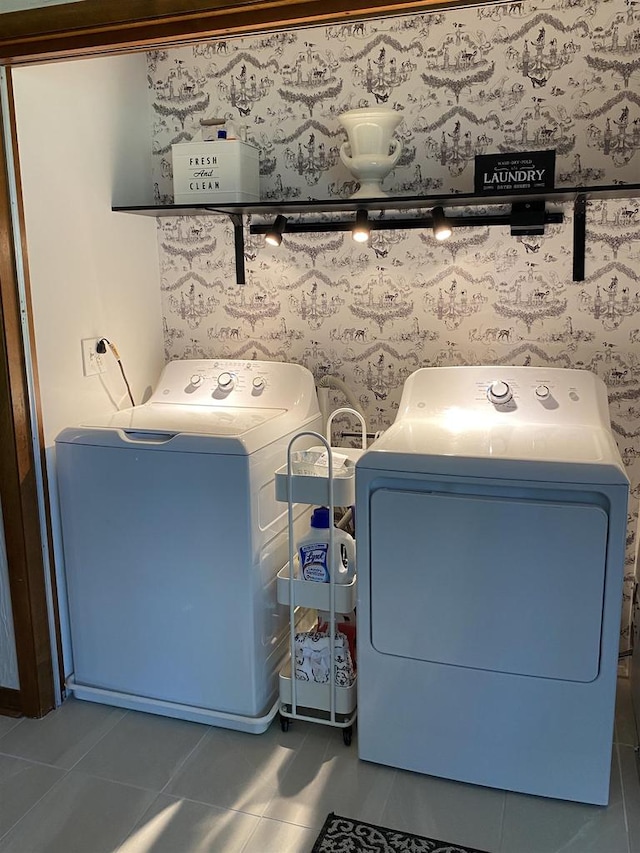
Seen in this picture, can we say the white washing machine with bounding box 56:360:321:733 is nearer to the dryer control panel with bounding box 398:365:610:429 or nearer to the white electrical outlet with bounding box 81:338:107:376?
the white electrical outlet with bounding box 81:338:107:376

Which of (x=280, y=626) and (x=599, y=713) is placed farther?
(x=280, y=626)

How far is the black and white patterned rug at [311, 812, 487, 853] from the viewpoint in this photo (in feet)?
5.48

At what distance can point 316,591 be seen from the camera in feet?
6.68

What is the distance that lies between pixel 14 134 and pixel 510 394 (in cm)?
155

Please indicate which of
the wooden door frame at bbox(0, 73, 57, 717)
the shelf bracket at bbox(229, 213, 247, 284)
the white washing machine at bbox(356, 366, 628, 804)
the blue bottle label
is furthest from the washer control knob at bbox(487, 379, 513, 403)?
the wooden door frame at bbox(0, 73, 57, 717)

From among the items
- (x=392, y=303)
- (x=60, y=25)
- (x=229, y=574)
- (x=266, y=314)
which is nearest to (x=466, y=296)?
(x=392, y=303)

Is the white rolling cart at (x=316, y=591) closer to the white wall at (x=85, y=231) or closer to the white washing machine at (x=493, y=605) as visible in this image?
the white washing machine at (x=493, y=605)

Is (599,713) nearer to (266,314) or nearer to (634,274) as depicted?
(634,274)

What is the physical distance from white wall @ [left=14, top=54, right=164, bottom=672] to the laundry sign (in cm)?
117

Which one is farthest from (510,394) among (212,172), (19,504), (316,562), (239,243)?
(19,504)

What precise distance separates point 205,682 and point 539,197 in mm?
1693

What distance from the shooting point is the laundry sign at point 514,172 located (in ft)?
6.90

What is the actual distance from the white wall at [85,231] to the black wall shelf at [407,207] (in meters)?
0.13

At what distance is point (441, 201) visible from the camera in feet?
7.25
